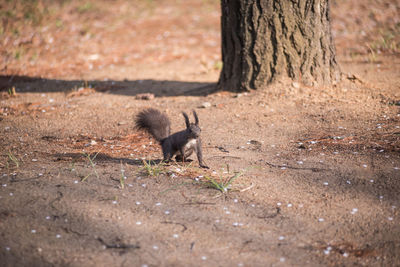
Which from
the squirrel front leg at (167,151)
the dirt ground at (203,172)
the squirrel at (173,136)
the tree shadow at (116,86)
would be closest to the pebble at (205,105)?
the dirt ground at (203,172)

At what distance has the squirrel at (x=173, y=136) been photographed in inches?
161

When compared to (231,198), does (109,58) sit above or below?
above

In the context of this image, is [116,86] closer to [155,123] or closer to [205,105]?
[205,105]

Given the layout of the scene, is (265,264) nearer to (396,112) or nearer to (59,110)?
(396,112)

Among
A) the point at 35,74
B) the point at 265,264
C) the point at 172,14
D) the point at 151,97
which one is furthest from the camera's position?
the point at 172,14

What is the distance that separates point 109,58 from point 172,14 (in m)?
4.29

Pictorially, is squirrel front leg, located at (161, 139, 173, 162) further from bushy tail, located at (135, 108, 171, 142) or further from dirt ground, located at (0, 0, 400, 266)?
dirt ground, located at (0, 0, 400, 266)

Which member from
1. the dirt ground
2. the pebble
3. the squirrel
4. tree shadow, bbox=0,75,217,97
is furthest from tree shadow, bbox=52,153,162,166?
tree shadow, bbox=0,75,217,97

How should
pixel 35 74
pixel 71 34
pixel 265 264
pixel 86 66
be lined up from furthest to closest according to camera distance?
pixel 71 34 < pixel 86 66 < pixel 35 74 < pixel 265 264

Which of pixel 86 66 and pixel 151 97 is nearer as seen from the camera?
pixel 151 97

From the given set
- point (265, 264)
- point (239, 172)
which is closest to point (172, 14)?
point (239, 172)

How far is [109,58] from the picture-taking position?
991 cm

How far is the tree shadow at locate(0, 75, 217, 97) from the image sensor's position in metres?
7.08

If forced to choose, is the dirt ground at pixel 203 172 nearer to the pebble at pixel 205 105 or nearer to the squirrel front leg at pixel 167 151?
the pebble at pixel 205 105
